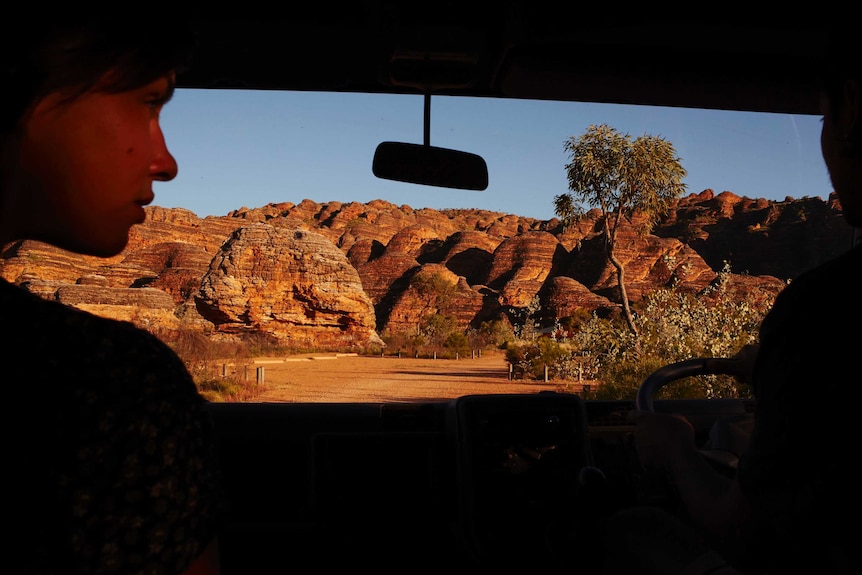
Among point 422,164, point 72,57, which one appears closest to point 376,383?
point 422,164

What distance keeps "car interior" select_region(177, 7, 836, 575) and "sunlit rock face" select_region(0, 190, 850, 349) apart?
1328 millimetres

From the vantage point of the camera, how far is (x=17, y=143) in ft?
3.13

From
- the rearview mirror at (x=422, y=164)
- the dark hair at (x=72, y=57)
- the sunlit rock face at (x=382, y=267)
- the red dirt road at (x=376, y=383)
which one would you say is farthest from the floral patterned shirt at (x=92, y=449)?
the red dirt road at (x=376, y=383)

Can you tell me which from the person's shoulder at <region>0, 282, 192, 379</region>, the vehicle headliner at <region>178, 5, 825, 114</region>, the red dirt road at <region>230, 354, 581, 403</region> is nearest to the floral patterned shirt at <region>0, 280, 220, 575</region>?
the person's shoulder at <region>0, 282, 192, 379</region>

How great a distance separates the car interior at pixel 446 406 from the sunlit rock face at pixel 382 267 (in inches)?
52.3

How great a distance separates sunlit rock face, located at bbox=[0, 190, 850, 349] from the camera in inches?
1296

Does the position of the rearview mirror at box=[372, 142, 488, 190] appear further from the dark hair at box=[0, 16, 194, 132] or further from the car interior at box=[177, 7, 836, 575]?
the dark hair at box=[0, 16, 194, 132]

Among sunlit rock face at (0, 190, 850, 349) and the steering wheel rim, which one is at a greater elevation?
sunlit rock face at (0, 190, 850, 349)

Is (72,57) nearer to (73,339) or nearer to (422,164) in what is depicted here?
(73,339)

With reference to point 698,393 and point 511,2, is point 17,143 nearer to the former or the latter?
point 511,2

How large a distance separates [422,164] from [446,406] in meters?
1.25

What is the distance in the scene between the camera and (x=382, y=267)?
7119cm

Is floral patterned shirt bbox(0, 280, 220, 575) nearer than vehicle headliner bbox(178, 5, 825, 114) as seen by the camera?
Yes

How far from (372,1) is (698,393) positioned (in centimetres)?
829
